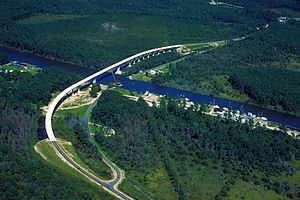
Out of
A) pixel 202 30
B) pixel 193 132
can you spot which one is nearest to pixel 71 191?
pixel 193 132

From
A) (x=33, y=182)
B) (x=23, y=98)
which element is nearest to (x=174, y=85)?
(x=23, y=98)

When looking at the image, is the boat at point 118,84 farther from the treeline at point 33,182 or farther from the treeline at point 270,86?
the treeline at point 33,182

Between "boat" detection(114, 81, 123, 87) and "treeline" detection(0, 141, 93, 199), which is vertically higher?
"boat" detection(114, 81, 123, 87)

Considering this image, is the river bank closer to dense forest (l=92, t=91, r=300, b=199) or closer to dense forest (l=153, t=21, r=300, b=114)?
dense forest (l=153, t=21, r=300, b=114)

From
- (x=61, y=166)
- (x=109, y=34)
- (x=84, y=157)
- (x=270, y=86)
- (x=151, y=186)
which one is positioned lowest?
(x=151, y=186)

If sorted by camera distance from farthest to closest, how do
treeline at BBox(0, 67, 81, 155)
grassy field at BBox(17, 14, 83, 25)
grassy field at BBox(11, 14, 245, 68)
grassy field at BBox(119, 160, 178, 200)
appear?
grassy field at BBox(17, 14, 83, 25)
grassy field at BBox(11, 14, 245, 68)
treeline at BBox(0, 67, 81, 155)
grassy field at BBox(119, 160, 178, 200)

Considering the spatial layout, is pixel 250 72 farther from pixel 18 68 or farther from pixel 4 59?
pixel 4 59

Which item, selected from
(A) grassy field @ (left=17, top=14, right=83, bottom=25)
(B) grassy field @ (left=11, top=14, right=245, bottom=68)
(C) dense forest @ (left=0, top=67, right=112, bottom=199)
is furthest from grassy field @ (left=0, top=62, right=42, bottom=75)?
(A) grassy field @ (left=17, top=14, right=83, bottom=25)
